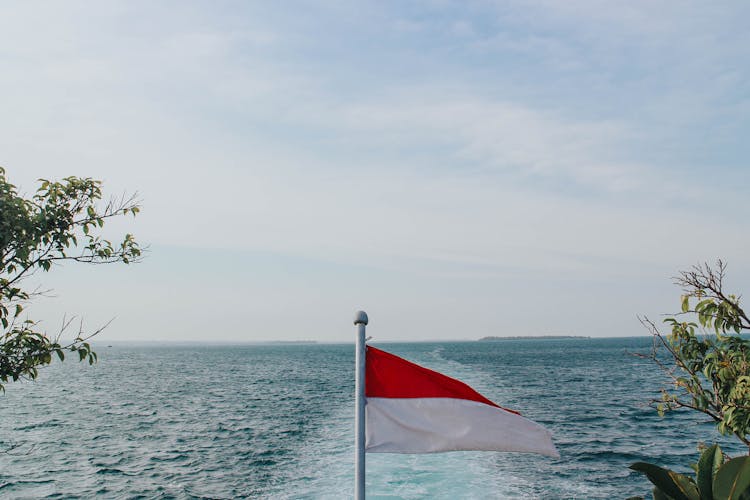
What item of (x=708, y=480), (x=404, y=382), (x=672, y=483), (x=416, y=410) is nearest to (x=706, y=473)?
(x=708, y=480)

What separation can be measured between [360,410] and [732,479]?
11.4 ft

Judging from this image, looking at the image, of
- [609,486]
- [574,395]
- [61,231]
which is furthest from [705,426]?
[61,231]

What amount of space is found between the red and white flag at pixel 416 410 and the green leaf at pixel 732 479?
194cm

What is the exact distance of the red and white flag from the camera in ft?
16.4

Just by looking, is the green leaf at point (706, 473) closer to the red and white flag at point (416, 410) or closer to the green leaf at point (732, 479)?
the green leaf at point (732, 479)

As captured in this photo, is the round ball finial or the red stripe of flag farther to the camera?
the red stripe of flag

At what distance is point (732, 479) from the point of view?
4.96 m

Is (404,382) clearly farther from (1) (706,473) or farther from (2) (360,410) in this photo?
(1) (706,473)

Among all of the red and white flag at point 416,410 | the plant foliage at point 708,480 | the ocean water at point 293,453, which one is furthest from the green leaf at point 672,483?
the red and white flag at point 416,410

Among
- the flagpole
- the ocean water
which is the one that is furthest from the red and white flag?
the ocean water

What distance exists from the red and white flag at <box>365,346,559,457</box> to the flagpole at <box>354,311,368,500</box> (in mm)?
240

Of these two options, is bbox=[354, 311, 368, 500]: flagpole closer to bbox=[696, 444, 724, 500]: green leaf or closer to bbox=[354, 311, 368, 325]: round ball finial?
bbox=[354, 311, 368, 325]: round ball finial

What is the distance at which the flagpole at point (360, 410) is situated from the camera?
4.58 meters

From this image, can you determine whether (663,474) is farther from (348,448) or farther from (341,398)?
(341,398)
